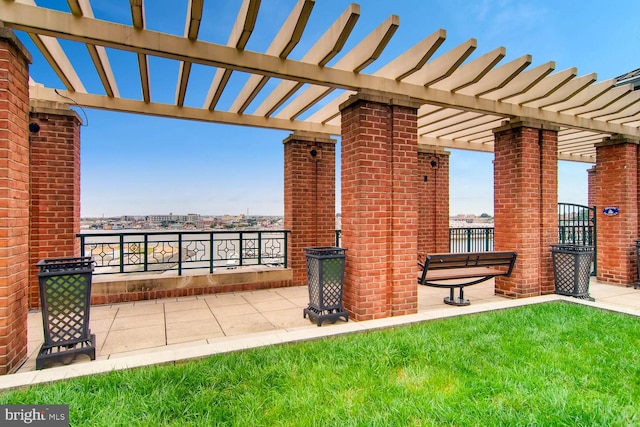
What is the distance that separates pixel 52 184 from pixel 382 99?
197 inches

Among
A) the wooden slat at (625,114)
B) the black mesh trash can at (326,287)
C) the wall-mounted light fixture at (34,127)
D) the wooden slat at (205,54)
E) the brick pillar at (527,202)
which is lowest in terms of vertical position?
the black mesh trash can at (326,287)

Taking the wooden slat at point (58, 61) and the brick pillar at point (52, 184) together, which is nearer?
the wooden slat at point (58, 61)

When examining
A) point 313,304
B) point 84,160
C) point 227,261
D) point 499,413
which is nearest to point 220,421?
point 499,413

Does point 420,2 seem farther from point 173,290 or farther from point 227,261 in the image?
point 173,290

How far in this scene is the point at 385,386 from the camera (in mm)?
2543

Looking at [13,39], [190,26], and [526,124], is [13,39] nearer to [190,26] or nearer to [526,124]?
[190,26]

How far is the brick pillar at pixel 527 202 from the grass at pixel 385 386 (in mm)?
1995

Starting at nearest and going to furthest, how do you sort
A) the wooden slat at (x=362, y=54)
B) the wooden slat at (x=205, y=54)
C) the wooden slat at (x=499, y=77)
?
the wooden slat at (x=205, y=54)
the wooden slat at (x=362, y=54)
the wooden slat at (x=499, y=77)

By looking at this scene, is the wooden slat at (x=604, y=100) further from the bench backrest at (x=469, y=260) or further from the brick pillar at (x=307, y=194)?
the brick pillar at (x=307, y=194)

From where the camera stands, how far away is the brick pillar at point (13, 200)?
111 inches

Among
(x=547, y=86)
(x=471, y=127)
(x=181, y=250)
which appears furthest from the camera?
(x=471, y=127)

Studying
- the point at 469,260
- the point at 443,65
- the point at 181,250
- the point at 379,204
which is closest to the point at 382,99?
the point at 443,65

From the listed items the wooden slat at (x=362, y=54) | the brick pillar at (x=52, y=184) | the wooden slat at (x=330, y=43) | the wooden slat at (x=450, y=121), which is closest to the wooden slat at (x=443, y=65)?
the wooden slat at (x=362, y=54)

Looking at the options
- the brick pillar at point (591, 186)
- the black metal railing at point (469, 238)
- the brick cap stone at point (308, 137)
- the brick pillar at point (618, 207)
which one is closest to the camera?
the brick cap stone at point (308, 137)
